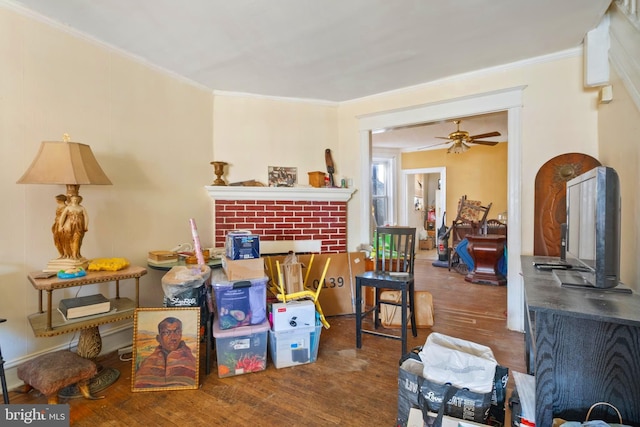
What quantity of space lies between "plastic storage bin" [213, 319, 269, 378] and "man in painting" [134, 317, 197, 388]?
0.63 ft

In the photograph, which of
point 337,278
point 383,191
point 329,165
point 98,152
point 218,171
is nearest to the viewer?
point 98,152

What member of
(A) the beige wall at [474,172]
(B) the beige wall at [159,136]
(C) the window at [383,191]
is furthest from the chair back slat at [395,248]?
(A) the beige wall at [474,172]

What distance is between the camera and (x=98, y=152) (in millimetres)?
2504

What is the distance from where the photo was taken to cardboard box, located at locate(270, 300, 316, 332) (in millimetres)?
2332

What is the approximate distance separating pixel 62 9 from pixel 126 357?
2457 millimetres

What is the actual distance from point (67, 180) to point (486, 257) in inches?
A: 200

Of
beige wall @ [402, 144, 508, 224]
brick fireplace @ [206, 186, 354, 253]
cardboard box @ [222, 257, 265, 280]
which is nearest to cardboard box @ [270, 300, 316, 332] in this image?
cardboard box @ [222, 257, 265, 280]

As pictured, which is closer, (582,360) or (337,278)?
(582,360)

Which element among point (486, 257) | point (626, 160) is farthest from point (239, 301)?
point (486, 257)

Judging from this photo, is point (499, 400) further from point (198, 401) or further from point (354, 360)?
point (198, 401)

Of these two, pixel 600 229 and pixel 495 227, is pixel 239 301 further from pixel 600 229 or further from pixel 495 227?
pixel 495 227

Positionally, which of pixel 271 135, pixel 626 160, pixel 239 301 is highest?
pixel 271 135

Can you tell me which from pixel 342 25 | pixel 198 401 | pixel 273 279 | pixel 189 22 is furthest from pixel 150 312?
pixel 342 25

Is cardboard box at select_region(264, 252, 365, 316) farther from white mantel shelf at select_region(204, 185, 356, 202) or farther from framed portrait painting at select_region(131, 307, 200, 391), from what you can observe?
framed portrait painting at select_region(131, 307, 200, 391)
